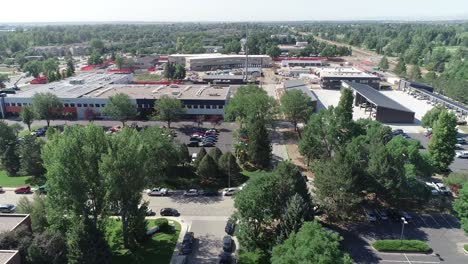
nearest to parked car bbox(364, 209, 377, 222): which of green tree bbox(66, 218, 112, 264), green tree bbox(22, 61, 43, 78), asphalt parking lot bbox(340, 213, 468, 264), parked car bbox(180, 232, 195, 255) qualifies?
asphalt parking lot bbox(340, 213, 468, 264)

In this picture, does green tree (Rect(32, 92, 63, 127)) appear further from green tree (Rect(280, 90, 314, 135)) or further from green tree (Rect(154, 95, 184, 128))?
green tree (Rect(280, 90, 314, 135))

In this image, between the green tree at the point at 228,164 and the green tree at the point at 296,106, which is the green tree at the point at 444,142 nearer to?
the green tree at the point at 296,106

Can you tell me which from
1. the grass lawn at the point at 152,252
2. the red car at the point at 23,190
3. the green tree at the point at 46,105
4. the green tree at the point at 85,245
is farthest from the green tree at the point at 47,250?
the green tree at the point at 46,105

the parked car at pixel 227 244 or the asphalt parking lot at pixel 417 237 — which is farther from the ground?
the parked car at pixel 227 244

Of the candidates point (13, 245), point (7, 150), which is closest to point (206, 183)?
point (13, 245)

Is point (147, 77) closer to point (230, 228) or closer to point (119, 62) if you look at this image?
point (119, 62)

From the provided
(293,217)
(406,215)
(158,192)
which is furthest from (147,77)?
(293,217)

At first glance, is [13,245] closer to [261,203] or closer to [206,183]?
[261,203]
